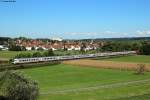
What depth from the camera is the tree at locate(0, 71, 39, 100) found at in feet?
85.3

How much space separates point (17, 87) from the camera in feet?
85.3

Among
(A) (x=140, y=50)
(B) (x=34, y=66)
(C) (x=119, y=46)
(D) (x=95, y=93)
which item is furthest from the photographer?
(C) (x=119, y=46)

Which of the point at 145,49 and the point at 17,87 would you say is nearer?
the point at 17,87

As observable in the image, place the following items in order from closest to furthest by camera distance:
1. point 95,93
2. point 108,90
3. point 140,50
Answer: point 95,93, point 108,90, point 140,50

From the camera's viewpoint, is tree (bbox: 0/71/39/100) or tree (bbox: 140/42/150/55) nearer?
tree (bbox: 0/71/39/100)

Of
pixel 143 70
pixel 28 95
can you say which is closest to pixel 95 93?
pixel 28 95

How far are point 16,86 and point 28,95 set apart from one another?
1.11 m

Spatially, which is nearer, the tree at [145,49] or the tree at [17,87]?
the tree at [17,87]

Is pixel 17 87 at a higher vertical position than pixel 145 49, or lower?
higher

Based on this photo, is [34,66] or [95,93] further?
[34,66]

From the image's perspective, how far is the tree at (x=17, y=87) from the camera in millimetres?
25984

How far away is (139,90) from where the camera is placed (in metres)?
38.2

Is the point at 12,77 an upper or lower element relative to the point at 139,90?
upper

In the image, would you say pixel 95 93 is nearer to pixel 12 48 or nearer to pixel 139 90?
pixel 139 90
